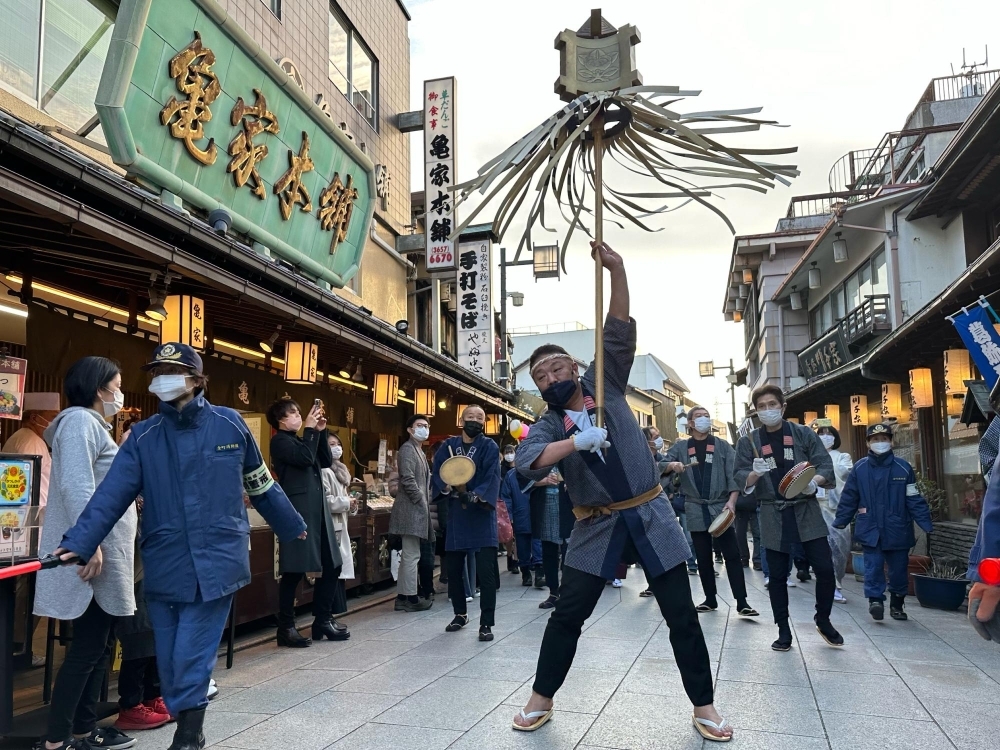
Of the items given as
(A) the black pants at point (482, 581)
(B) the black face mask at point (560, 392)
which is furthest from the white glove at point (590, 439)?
(A) the black pants at point (482, 581)

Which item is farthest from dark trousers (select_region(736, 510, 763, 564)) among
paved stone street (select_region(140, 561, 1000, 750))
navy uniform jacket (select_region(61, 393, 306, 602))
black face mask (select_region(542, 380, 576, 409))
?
navy uniform jacket (select_region(61, 393, 306, 602))

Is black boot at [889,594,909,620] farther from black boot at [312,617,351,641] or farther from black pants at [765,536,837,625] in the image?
black boot at [312,617,351,641]

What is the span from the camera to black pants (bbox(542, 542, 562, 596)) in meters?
9.30

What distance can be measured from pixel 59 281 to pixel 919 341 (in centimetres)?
1131

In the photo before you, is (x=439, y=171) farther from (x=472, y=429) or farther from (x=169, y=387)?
(x=169, y=387)

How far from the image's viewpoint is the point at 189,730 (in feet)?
12.2

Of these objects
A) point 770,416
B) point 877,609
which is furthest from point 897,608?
point 770,416

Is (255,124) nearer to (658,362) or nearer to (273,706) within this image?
(273,706)

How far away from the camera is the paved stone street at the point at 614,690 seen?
4.39 m

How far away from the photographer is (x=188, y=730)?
3.71 meters

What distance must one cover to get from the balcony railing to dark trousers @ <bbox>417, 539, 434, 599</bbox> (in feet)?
43.7

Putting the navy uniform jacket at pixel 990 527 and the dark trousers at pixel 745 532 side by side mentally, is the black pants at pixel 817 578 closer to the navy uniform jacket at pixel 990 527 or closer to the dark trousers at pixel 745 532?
the dark trousers at pixel 745 532

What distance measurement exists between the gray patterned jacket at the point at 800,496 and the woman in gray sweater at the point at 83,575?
5.29m

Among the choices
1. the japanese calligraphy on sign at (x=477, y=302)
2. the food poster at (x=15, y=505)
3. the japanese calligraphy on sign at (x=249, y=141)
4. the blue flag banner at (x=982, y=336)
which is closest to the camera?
the food poster at (x=15, y=505)
